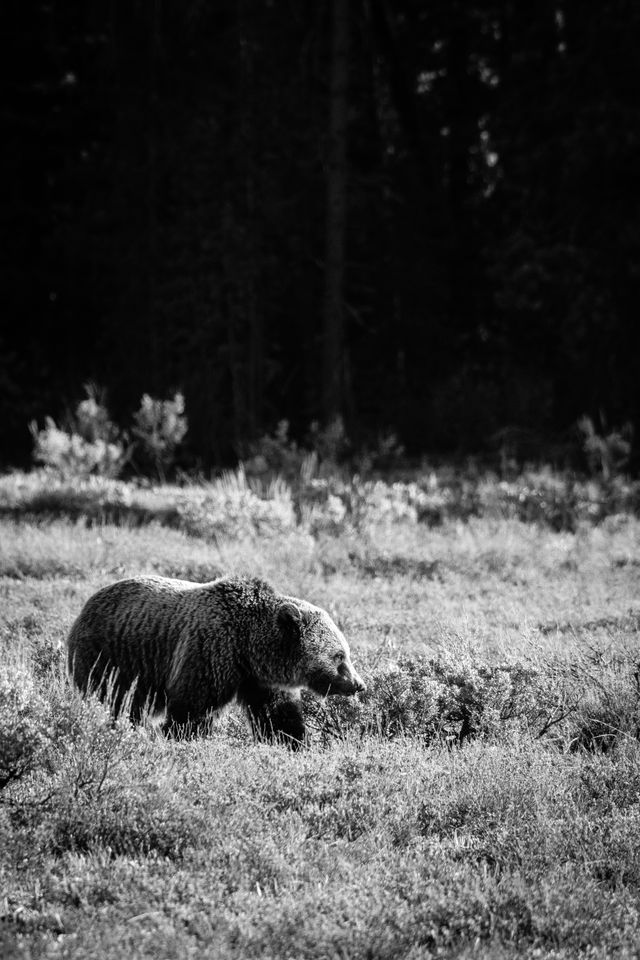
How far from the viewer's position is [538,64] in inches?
979

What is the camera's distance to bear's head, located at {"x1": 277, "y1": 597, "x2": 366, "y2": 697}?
5.55m

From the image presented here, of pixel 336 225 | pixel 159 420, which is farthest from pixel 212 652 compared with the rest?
pixel 336 225

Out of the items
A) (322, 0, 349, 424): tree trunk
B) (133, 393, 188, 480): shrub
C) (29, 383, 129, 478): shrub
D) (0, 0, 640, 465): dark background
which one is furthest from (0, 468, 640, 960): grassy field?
(0, 0, 640, 465): dark background

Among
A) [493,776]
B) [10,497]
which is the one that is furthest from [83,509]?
[493,776]

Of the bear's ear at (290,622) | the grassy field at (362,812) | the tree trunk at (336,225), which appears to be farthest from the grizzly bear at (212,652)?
the tree trunk at (336,225)

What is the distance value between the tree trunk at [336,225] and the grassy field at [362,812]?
13370 mm

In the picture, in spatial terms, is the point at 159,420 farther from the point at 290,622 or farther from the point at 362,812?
the point at 362,812

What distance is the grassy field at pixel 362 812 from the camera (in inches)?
140

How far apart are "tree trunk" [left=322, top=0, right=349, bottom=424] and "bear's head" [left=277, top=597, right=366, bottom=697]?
14.9 metres

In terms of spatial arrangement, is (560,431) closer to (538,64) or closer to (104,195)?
(538,64)

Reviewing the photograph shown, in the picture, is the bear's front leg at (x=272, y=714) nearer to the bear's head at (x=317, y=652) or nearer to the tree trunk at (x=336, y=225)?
the bear's head at (x=317, y=652)

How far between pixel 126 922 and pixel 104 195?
2361cm

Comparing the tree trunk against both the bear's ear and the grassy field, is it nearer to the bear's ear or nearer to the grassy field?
Result: the grassy field

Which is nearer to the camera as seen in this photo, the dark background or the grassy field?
the grassy field
